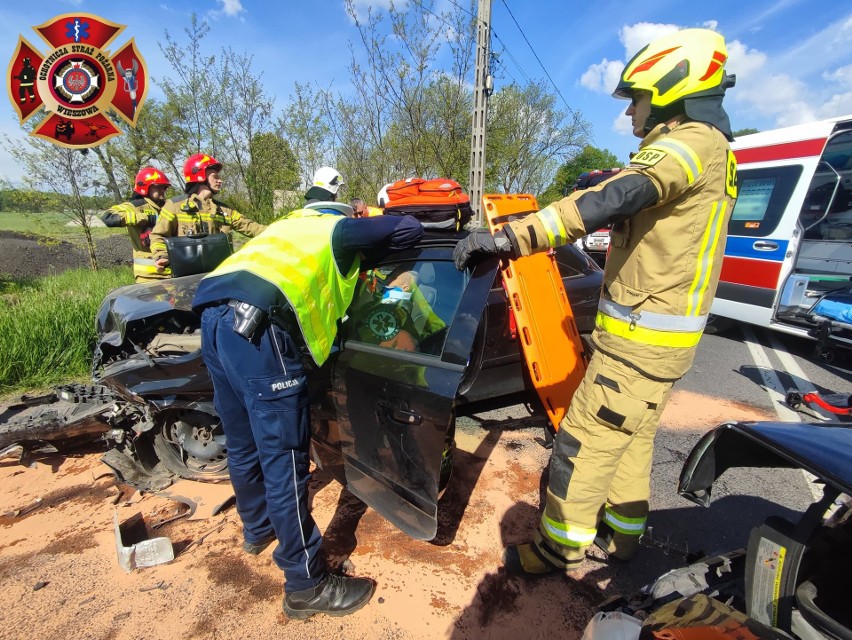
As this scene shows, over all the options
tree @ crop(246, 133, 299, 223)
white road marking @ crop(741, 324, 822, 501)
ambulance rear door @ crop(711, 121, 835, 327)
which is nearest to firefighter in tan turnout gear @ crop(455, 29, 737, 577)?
white road marking @ crop(741, 324, 822, 501)

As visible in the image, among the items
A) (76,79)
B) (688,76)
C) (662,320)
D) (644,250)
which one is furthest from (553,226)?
(76,79)

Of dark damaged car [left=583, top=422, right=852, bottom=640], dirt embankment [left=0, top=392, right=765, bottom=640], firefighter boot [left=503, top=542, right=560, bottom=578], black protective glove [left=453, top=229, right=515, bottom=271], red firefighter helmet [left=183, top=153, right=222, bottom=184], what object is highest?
red firefighter helmet [left=183, top=153, right=222, bottom=184]

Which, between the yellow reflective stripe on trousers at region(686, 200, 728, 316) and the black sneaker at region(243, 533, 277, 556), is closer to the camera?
the yellow reflective stripe on trousers at region(686, 200, 728, 316)

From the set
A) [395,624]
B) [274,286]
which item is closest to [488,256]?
[274,286]

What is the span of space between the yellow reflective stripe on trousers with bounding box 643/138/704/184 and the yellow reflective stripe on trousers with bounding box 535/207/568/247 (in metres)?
0.42

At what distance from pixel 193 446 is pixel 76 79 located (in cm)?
587

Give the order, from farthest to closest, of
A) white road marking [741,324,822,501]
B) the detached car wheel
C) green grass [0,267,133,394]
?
green grass [0,267,133,394], white road marking [741,324,822,501], the detached car wheel

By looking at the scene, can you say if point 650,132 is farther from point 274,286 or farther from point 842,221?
point 842,221

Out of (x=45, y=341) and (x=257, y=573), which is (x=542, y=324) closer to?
(x=257, y=573)

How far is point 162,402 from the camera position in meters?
2.54

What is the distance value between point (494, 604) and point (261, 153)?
8.79 m

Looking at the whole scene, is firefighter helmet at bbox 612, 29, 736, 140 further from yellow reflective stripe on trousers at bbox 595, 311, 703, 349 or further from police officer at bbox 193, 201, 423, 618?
police officer at bbox 193, 201, 423, 618

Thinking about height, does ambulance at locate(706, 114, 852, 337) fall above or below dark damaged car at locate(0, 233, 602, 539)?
above

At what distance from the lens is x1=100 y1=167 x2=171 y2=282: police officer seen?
4668 mm
